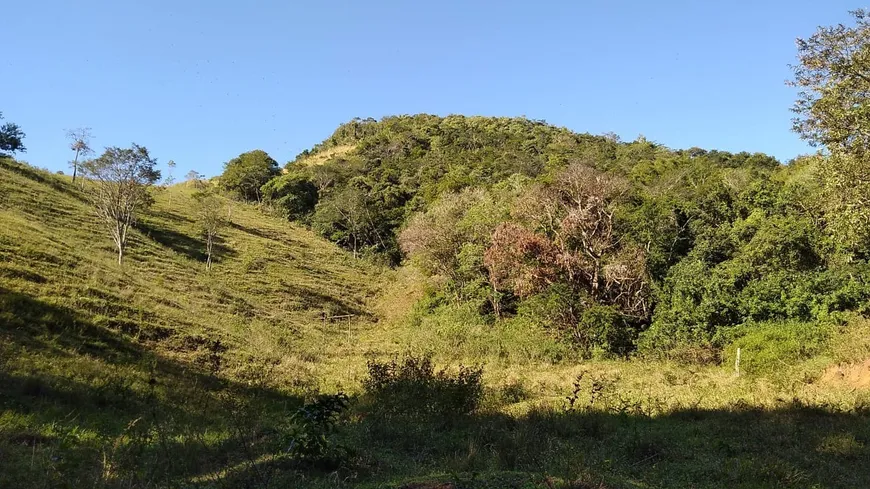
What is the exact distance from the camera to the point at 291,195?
58562 millimetres

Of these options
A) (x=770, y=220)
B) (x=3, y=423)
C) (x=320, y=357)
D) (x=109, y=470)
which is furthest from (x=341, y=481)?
(x=770, y=220)

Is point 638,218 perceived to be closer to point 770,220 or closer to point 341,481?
point 770,220

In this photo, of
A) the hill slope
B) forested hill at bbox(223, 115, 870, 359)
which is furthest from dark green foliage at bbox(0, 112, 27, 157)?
forested hill at bbox(223, 115, 870, 359)

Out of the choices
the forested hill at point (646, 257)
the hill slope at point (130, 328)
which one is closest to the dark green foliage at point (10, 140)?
the hill slope at point (130, 328)

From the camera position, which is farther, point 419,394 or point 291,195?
point 291,195

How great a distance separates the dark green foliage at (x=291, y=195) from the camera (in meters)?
58.2

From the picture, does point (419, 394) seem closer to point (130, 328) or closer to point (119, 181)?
point (130, 328)

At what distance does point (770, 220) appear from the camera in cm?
2028

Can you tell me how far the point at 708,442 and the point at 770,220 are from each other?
1570 cm

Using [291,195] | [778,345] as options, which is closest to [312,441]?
[778,345]

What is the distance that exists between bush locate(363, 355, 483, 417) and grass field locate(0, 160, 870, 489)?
10.2 inches

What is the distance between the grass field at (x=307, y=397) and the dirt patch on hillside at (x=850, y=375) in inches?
3.1

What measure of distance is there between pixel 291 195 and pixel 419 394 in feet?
171

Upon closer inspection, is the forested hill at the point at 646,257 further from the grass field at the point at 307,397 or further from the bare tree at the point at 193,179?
the bare tree at the point at 193,179
